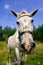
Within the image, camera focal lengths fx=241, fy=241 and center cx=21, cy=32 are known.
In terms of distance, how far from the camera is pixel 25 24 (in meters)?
6.29

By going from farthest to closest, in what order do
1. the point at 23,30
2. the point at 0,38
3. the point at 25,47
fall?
the point at 0,38
the point at 23,30
the point at 25,47

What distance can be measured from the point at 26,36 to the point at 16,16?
1.25 m

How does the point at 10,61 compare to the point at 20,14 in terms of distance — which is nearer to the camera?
the point at 20,14

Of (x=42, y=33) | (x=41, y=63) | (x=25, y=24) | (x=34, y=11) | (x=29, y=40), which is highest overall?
(x=42, y=33)

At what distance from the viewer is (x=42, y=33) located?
175 ft

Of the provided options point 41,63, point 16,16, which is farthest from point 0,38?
point 16,16

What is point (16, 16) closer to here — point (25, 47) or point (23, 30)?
point (23, 30)

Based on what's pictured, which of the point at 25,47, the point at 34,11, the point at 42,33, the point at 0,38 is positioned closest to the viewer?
the point at 25,47

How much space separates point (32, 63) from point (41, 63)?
46 centimetres

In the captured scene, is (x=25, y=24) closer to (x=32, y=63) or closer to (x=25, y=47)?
(x=25, y=47)

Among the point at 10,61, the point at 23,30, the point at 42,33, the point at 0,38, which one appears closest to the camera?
the point at 23,30

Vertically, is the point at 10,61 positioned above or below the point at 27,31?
below

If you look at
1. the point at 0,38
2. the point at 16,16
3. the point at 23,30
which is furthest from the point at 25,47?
the point at 0,38

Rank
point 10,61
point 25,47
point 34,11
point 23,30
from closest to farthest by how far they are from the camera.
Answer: point 25,47 → point 23,30 → point 34,11 → point 10,61
